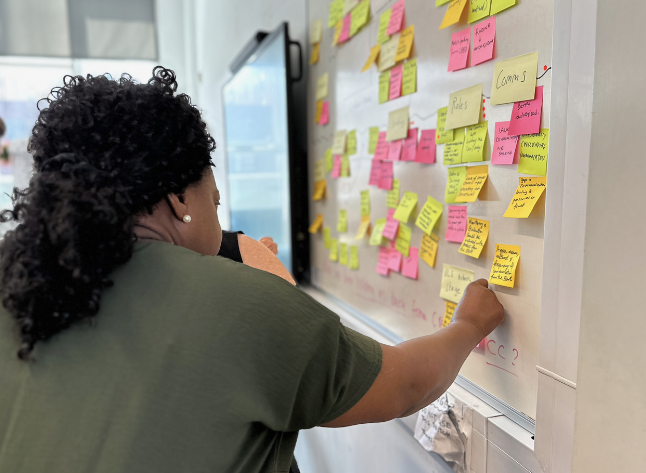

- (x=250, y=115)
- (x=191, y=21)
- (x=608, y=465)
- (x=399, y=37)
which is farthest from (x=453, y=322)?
(x=191, y=21)

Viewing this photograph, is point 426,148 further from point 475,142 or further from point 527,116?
point 527,116

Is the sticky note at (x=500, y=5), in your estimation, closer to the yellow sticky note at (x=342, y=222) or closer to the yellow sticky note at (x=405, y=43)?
the yellow sticky note at (x=405, y=43)

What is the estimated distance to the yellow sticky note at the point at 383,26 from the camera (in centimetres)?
123

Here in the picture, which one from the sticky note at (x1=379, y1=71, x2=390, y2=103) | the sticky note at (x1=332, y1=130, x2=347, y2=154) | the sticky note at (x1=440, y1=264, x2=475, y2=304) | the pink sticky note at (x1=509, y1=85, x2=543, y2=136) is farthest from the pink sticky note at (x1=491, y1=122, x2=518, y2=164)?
the sticky note at (x1=332, y1=130, x2=347, y2=154)

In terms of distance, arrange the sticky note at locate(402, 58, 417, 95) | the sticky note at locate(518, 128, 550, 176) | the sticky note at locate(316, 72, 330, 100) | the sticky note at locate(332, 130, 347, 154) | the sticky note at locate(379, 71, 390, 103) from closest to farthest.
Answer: the sticky note at locate(518, 128, 550, 176) < the sticky note at locate(402, 58, 417, 95) < the sticky note at locate(379, 71, 390, 103) < the sticky note at locate(332, 130, 347, 154) < the sticky note at locate(316, 72, 330, 100)

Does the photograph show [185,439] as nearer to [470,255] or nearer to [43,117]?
[43,117]

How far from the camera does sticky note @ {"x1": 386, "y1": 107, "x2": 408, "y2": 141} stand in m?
1.17

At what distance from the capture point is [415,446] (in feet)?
3.70

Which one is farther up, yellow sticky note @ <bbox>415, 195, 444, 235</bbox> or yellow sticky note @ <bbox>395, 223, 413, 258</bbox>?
yellow sticky note @ <bbox>415, 195, 444, 235</bbox>

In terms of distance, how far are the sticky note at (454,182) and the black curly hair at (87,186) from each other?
0.52 metres

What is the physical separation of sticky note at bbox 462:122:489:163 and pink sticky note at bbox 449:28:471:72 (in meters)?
0.13

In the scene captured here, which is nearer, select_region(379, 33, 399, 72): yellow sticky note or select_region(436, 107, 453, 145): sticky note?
select_region(436, 107, 453, 145): sticky note

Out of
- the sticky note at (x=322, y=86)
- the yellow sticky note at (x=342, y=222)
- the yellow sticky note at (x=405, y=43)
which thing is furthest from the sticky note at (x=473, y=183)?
the sticky note at (x=322, y=86)

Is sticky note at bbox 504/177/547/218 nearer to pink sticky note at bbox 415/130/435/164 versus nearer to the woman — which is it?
pink sticky note at bbox 415/130/435/164
